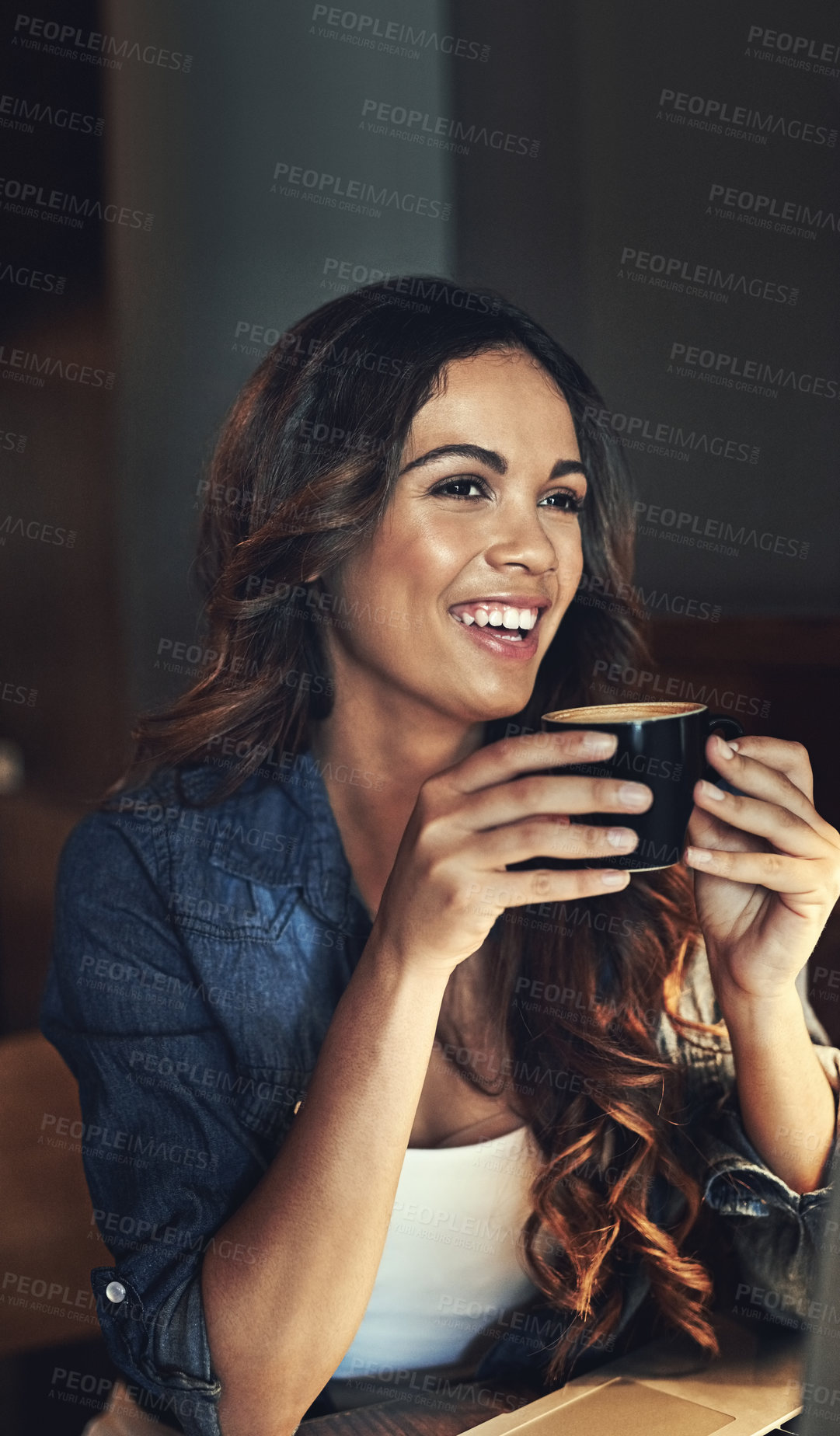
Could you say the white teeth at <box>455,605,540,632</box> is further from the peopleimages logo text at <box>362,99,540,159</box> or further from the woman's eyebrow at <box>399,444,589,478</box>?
the peopleimages logo text at <box>362,99,540,159</box>

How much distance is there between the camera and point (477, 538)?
77 centimetres

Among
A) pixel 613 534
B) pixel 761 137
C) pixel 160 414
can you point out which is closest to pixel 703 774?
pixel 613 534

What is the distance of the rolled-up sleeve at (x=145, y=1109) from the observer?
2.11 ft

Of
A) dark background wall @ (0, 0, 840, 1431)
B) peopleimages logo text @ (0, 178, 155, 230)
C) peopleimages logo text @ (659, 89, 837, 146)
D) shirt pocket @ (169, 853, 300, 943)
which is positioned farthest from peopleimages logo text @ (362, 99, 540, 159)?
shirt pocket @ (169, 853, 300, 943)

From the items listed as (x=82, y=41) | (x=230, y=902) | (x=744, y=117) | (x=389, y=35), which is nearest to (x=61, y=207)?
(x=82, y=41)

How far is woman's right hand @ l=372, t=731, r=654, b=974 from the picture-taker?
0.53 metres

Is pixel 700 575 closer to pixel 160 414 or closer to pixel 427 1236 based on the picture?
pixel 427 1236

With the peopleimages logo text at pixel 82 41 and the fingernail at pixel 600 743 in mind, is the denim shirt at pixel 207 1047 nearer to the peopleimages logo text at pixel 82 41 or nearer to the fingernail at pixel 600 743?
the fingernail at pixel 600 743

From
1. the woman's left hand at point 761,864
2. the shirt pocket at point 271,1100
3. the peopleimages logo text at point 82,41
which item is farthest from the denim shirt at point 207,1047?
the peopleimages logo text at point 82,41

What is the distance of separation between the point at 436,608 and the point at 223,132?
73cm

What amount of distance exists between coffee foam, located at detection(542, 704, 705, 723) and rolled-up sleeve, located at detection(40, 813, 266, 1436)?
13.0 inches

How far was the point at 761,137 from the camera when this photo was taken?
853mm

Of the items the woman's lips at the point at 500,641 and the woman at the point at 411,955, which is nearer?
the woman at the point at 411,955

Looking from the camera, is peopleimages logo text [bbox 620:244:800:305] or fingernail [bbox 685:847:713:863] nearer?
→ fingernail [bbox 685:847:713:863]
